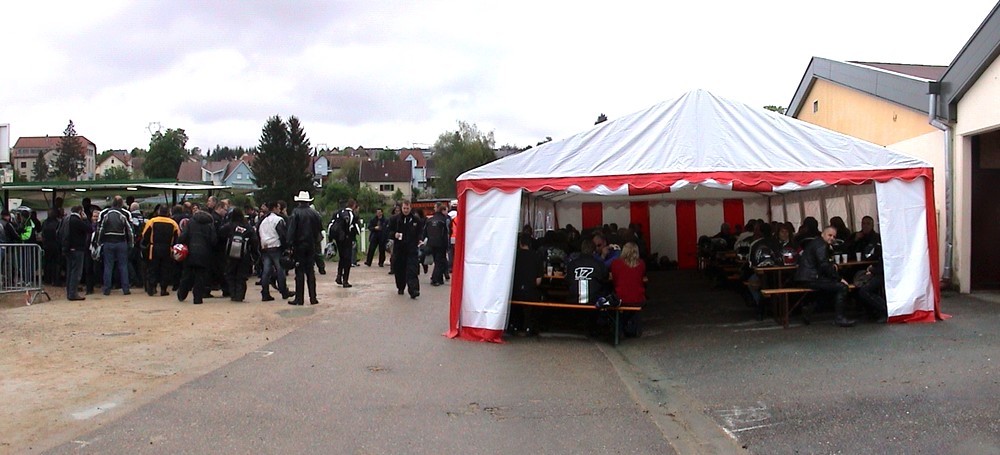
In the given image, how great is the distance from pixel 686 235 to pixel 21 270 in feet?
53.7

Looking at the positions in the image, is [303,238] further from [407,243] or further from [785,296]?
[785,296]

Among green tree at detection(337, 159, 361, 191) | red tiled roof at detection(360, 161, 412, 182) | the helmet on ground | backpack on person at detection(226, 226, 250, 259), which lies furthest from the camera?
red tiled roof at detection(360, 161, 412, 182)

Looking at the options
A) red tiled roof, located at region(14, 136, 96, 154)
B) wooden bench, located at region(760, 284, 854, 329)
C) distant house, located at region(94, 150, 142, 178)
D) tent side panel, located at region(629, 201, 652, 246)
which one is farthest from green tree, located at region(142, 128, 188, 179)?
wooden bench, located at region(760, 284, 854, 329)

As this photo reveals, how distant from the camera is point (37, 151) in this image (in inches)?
5340

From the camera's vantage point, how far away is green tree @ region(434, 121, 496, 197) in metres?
81.6

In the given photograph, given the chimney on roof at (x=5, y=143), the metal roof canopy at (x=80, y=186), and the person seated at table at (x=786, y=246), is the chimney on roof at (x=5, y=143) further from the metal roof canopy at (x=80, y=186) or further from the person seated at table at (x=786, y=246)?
the person seated at table at (x=786, y=246)

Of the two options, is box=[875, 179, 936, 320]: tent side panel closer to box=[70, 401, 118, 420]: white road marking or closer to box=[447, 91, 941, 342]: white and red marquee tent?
box=[447, 91, 941, 342]: white and red marquee tent

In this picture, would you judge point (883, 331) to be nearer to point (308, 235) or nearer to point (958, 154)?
point (958, 154)

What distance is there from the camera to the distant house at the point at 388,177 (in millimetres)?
109062

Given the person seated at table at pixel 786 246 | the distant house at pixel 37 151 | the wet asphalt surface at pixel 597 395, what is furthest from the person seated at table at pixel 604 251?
the distant house at pixel 37 151

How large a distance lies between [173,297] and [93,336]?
14.4 feet

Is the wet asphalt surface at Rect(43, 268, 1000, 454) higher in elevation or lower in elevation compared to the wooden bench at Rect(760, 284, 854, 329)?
lower

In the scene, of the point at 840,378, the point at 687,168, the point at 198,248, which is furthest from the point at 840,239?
the point at 198,248

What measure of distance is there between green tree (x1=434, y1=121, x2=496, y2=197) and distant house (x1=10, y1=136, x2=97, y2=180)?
6066cm
